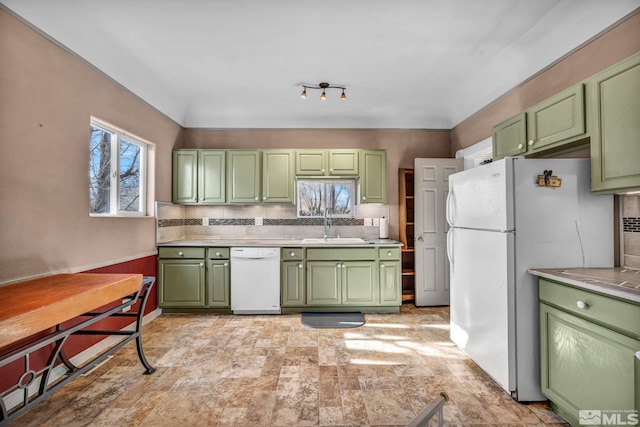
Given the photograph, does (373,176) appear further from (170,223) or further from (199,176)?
(170,223)

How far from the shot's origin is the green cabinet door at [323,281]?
3664 mm

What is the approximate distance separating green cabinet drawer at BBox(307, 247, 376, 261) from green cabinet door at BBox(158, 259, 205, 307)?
137cm

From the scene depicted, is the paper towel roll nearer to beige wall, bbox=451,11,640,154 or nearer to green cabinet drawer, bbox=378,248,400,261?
green cabinet drawer, bbox=378,248,400,261

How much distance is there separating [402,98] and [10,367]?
4.35 meters

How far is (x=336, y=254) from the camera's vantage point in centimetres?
368

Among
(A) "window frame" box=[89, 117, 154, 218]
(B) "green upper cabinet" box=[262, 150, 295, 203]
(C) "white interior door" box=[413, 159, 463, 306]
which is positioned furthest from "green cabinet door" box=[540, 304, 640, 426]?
(A) "window frame" box=[89, 117, 154, 218]

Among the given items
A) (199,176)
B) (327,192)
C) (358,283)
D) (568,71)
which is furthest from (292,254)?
(568,71)

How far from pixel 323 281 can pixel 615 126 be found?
289 centimetres

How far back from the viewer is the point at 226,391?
2084 millimetres

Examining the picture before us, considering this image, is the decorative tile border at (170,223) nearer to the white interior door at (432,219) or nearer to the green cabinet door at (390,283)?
the green cabinet door at (390,283)

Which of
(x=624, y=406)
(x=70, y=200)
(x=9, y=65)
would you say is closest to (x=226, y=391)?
(x=70, y=200)

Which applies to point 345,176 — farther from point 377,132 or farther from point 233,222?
point 233,222

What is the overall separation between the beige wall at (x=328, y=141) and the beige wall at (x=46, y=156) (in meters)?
1.48

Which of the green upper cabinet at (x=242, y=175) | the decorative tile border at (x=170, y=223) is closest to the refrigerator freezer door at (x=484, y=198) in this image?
the green upper cabinet at (x=242, y=175)
